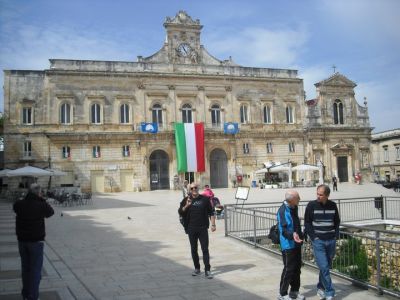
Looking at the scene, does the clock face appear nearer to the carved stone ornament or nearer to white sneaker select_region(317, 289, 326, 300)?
the carved stone ornament

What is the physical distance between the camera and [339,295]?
277 inches

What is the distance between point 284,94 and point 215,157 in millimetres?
10136

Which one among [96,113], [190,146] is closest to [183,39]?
[190,146]

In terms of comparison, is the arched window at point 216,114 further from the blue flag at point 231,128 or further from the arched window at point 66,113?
the arched window at point 66,113

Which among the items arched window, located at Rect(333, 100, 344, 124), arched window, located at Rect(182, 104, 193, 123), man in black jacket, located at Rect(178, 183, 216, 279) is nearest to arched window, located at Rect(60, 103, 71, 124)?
arched window, located at Rect(182, 104, 193, 123)

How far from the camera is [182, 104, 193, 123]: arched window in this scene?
4094cm

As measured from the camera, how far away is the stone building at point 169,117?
3700 cm

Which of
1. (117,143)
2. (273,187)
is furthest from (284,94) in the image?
(117,143)

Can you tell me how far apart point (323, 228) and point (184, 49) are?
3640cm

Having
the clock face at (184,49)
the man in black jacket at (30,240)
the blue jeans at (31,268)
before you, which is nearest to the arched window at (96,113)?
the clock face at (184,49)

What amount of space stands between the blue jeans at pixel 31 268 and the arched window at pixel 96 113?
3284cm

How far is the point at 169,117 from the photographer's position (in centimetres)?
4028

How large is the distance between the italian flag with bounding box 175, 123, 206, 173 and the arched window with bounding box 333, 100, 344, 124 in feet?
52.0

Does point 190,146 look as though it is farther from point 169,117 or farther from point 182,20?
point 182,20
